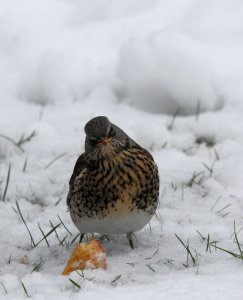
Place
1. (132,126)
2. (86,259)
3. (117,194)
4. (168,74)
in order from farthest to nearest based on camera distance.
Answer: (168,74) → (132,126) → (117,194) → (86,259)

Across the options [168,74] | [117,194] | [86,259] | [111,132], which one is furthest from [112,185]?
[168,74]

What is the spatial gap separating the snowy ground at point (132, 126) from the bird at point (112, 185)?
255mm

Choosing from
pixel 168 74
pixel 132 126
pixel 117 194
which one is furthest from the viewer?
pixel 168 74

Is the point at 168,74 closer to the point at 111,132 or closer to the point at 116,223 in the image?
the point at 111,132

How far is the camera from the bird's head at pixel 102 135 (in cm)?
547

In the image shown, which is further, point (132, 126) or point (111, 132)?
point (132, 126)

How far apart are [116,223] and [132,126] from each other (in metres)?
2.65

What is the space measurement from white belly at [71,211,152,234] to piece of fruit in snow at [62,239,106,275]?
43cm

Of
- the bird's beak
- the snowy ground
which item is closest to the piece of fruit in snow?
the snowy ground

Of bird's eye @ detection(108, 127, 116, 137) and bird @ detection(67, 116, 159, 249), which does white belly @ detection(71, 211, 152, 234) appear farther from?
bird's eye @ detection(108, 127, 116, 137)

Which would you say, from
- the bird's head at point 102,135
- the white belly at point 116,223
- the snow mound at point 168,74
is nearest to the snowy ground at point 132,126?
the snow mound at point 168,74

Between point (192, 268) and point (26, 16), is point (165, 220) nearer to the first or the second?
point (192, 268)

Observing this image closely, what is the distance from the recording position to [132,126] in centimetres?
804

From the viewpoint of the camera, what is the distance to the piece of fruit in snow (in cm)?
499
